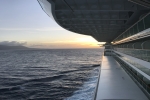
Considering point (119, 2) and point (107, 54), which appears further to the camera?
point (107, 54)

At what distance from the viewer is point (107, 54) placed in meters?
78.6

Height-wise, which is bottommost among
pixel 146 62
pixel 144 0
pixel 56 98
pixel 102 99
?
pixel 56 98

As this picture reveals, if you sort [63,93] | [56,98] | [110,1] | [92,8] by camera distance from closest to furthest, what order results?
[110,1] → [92,8] → [56,98] → [63,93]

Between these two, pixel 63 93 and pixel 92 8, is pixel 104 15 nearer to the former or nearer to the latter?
pixel 92 8

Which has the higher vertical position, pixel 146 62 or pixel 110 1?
pixel 110 1

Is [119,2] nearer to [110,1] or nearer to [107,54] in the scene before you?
[110,1]

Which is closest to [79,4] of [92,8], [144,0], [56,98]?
[92,8]

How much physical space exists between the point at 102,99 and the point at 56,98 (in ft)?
32.4

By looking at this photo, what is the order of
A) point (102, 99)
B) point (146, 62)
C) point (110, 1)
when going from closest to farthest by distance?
1. point (146, 62)
2. point (102, 99)
3. point (110, 1)

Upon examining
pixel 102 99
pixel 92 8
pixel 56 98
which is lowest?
pixel 56 98

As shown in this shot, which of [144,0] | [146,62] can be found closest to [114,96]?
[146,62]

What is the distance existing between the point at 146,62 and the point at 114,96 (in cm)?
451

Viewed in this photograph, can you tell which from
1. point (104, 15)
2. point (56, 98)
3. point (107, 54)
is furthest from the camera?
point (107, 54)

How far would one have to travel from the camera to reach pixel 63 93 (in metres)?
24.9
